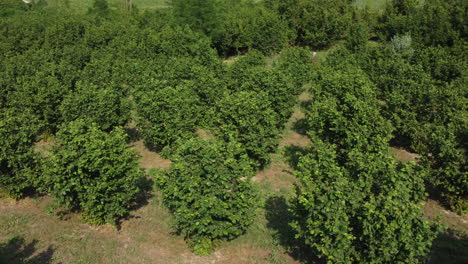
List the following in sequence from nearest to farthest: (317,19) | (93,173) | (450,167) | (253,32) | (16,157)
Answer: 1. (93,173)
2. (16,157)
3. (450,167)
4. (253,32)
5. (317,19)

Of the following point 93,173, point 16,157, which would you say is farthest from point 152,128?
point 16,157

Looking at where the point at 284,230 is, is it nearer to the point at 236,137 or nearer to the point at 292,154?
the point at 236,137

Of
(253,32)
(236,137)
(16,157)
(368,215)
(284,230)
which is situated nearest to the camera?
(368,215)

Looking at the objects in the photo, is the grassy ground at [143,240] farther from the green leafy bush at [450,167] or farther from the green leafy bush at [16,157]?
the green leafy bush at [16,157]

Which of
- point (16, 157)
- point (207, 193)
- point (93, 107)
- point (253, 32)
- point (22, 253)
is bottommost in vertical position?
point (22, 253)

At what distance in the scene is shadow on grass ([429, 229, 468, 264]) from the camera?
13.5 meters

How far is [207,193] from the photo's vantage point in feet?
42.2

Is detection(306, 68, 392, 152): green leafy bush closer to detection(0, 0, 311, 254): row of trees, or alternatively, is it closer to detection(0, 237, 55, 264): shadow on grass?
detection(0, 0, 311, 254): row of trees

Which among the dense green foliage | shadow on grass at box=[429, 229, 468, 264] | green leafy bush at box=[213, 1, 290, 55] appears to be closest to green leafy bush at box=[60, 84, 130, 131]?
shadow on grass at box=[429, 229, 468, 264]

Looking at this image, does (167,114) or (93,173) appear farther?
(167,114)

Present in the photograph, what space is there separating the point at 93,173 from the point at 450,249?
49.9ft

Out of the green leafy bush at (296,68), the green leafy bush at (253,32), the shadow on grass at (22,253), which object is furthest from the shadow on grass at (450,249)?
the green leafy bush at (253,32)

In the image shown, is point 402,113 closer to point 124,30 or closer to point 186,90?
point 186,90

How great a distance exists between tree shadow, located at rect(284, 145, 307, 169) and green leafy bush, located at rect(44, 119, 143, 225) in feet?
31.8
